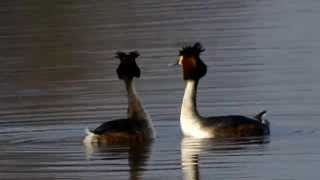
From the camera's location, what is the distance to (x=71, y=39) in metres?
31.0

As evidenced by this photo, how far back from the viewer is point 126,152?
18.6 m

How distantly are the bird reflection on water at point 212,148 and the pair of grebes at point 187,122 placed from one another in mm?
141

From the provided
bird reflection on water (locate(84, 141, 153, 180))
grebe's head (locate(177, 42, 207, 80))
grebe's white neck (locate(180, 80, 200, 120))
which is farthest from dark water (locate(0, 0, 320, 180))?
grebe's head (locate(177, 42, 207, 80))

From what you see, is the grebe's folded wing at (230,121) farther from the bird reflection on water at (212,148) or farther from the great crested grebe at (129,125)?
the great crested grebe at (129,125)

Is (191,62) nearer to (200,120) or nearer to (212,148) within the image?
(200,120)

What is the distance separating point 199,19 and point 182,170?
628 inches

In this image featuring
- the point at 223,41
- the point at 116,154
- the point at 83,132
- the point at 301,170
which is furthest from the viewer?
the point at 223,41

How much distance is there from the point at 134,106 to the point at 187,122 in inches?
23.4

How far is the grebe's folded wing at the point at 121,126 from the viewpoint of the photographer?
18.9m

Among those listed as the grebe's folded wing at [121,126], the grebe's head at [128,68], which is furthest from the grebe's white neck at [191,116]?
the grebe's head at [128,68]

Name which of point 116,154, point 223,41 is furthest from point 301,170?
point 223,41

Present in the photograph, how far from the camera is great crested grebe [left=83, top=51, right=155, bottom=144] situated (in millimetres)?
18969

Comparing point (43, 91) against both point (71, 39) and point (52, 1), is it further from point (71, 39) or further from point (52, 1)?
point (52, 1)

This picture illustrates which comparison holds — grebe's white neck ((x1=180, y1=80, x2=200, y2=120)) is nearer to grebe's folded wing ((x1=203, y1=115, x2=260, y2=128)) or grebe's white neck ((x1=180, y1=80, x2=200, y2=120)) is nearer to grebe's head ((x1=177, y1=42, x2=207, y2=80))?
grebe's head ((x1=177, y1=42, x2=207, y2=80))
